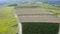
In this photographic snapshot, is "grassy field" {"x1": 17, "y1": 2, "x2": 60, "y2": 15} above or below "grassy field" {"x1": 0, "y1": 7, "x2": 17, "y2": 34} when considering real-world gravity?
above

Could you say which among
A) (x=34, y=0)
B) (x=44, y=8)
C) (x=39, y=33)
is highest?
(x=34, y=0)

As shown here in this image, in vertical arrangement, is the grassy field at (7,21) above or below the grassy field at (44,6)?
below

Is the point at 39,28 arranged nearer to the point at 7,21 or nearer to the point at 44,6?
the point at 44,6

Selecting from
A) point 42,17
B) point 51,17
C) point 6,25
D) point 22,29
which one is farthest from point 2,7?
point 51,17

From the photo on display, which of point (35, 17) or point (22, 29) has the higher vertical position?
point (35, 17)

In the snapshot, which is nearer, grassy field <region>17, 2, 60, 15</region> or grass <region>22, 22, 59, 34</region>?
grass <region>22, 22, 59, 34</region>

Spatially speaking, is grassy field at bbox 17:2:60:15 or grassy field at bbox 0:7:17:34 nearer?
grassy field at bbox 0:7:17:34

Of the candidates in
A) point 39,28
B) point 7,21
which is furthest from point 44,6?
point 7,21

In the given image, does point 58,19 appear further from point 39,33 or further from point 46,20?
point 39,33

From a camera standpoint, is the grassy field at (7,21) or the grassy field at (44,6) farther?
the grassy field at (44,6)
